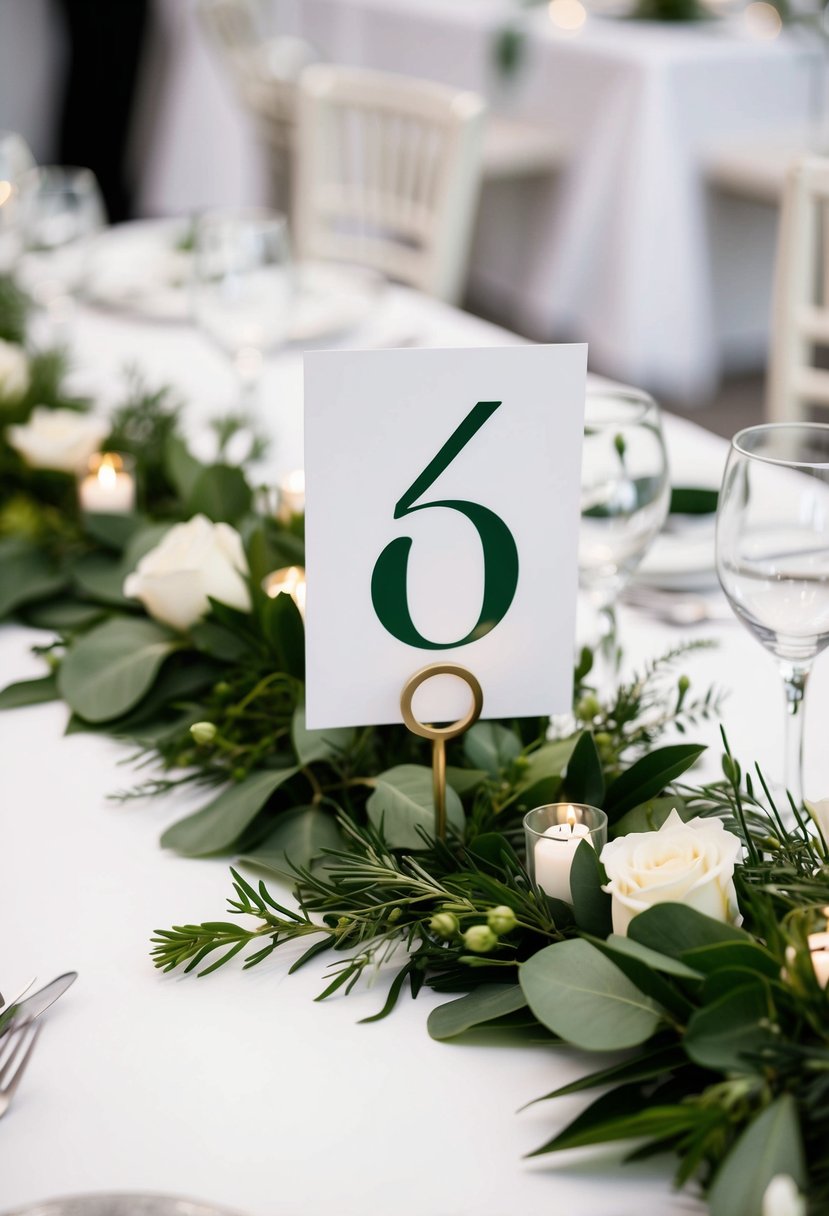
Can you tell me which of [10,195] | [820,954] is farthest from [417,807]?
[10,195]

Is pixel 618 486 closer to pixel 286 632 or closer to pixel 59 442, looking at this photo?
pixel 286 632

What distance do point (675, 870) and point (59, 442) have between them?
2.40 ft

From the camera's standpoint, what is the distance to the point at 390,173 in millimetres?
2289

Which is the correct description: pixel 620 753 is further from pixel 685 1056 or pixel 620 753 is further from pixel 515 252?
pixel 515 252

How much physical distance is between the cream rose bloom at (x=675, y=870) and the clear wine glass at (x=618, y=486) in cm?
27

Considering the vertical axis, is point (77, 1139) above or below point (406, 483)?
below

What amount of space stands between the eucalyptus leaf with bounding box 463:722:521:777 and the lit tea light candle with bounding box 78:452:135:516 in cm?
43

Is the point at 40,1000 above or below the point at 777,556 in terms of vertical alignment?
below

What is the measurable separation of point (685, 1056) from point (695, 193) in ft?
10.4

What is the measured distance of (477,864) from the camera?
1.96 feet

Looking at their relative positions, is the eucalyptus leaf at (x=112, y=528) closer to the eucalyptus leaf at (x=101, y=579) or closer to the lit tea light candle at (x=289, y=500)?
the eucalyptus leaf at (x=101, y=579)

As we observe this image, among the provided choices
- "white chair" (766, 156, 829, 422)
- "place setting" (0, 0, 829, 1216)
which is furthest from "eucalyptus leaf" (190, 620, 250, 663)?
"white chair" (766, 156, 829, 422)

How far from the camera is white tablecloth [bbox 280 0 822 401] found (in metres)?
3.24

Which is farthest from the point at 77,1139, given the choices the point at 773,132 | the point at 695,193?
the point at 773,132
